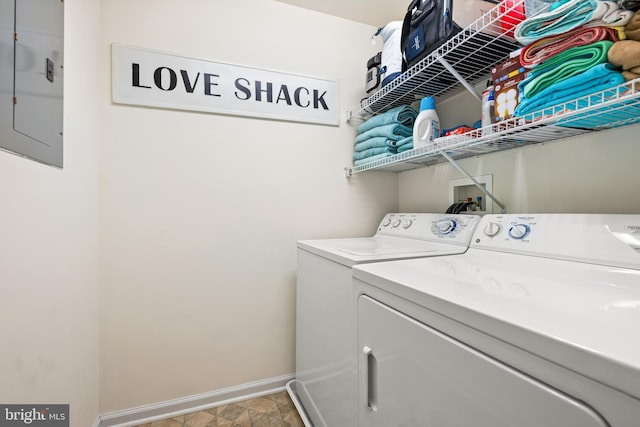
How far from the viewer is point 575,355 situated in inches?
16.8

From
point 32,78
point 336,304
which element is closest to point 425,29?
point 336,304

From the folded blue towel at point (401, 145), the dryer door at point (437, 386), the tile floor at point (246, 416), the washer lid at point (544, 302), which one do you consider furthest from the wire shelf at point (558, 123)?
the tile floor at point (246, 416)

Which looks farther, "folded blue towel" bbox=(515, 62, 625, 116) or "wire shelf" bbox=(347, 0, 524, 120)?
"wire shelf" bbox=(347, 0, 524, 120)

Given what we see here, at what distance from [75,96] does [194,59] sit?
0.67 m

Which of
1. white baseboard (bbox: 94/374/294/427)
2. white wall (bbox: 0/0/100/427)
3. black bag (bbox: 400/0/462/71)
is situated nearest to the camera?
white wall (bbox: 0/0/100/427)

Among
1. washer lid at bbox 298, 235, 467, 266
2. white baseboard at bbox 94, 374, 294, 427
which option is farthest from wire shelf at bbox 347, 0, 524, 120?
white baseboard at bbox 94, 374, 294, 427

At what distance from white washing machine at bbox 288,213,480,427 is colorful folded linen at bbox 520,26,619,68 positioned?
658mm

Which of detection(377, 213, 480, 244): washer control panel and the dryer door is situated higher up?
detection(377, 213, 480, 244): washer control panel

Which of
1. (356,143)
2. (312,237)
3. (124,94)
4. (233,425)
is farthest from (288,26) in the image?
(233,425)

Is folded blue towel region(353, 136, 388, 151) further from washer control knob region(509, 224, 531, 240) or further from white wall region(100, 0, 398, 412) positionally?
washer control knob region(509, 224, 531, 240)

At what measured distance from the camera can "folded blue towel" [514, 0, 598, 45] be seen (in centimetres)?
77

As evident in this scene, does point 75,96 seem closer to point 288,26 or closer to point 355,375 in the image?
point 288,26

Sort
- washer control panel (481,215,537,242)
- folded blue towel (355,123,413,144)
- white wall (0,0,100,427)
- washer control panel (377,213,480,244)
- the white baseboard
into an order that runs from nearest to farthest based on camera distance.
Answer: white wall (0,0,100,427), washer control panel (481,215,537,242), washer control panel (377,213,480,244), the white baseboard, folded blue towel (355,123,413,144)

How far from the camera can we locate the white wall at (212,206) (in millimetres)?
1561
